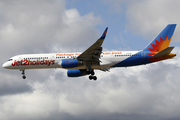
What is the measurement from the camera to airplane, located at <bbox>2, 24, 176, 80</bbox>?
137ft

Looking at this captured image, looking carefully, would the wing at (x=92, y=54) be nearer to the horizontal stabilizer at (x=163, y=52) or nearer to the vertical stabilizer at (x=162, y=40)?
the vertical stabilizer at (x=162, y=40)

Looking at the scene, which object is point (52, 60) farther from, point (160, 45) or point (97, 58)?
point (160, 45)

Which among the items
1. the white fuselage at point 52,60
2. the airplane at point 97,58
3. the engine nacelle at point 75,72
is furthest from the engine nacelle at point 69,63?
the engine nacelle at point 75,72

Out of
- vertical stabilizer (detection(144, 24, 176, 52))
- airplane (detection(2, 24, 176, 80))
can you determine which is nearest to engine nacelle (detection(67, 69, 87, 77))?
airplane (detection(2, 24, 176, 80))

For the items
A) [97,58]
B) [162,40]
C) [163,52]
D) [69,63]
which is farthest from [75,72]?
[163,52]

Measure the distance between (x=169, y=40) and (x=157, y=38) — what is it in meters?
1.95

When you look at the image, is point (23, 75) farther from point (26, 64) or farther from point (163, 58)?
point (163, 58)

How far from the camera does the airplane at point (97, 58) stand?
41812 millimetres

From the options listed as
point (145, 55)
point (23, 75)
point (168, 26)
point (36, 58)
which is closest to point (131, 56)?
point (145, 55)

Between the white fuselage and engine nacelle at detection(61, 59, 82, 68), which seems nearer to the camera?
engine nacelle at detection(61, 59, 82, 68)

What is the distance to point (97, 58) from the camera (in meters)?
42.5

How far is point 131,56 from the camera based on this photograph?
138ft

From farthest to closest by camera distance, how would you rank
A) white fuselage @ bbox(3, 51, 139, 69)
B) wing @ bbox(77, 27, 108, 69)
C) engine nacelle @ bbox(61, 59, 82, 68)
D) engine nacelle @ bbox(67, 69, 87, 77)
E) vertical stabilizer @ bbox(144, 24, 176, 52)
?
engine nacelle @ bbox(67, 69, 87, 77)
vertical stabilizer @ bbox(144, 24, 176, 52)
white fuselage @ bbox(3, 51, 139, 69)
engine nacelle @ bbox(61, 59, 82, 68)
wing @ bbox(77, 27, 108, 69)

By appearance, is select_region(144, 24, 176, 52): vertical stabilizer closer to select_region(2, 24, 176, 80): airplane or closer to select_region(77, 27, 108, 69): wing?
select_region(2, 24, 176, 80): airplane
